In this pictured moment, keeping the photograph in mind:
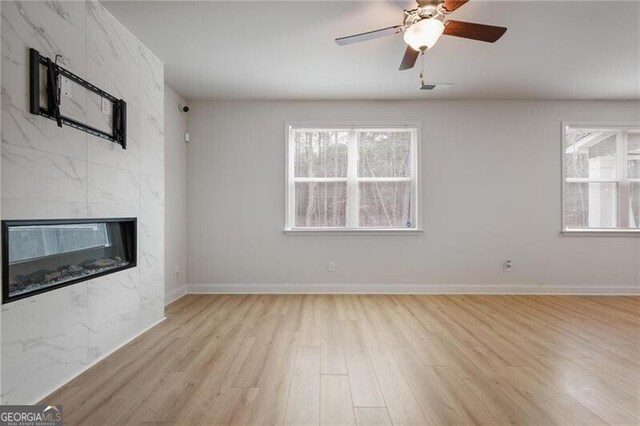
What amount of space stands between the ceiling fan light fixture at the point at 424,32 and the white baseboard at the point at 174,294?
3.63 meters

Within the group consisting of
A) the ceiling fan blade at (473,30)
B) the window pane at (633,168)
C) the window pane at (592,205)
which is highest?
the ceiling fan blade at (473,30)

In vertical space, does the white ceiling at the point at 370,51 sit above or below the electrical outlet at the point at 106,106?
above

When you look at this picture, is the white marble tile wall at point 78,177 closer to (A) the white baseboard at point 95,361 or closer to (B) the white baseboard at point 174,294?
(A) the white baseboard at point 95,361

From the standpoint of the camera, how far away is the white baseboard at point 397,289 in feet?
13.5

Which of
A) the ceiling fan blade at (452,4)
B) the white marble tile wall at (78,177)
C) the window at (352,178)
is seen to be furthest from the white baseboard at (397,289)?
the ceiling fan blade at (452,4)

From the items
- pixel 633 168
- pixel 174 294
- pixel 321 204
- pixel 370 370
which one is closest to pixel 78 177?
pixel 174 294

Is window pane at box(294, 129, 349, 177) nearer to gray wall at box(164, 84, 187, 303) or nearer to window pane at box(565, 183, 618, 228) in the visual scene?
gray wall at box(164, 84, 187, 303)

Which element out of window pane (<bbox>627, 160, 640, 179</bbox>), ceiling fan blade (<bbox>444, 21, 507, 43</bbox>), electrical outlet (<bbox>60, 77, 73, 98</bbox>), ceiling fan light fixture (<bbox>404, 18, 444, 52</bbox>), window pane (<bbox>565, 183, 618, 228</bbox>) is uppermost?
ceiling fan blade (<bbox>444, 21, 507, 43</bbox>)

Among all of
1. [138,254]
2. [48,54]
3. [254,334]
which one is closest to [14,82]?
[48,54]

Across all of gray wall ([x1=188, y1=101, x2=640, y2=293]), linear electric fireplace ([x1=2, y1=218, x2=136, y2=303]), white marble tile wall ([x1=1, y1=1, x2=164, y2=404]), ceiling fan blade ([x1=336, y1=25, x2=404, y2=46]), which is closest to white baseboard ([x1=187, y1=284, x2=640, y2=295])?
gray wall ([x1=188, y1=101, x2=640, y2=293])

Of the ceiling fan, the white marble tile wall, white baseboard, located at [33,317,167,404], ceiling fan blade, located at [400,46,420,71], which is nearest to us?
the white marble tile wall

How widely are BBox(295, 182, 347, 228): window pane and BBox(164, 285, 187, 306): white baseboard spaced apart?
1.73 meters

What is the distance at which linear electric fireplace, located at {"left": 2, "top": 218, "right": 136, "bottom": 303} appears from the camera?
63.7 inches

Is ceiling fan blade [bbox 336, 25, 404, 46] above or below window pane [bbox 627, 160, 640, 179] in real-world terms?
above
